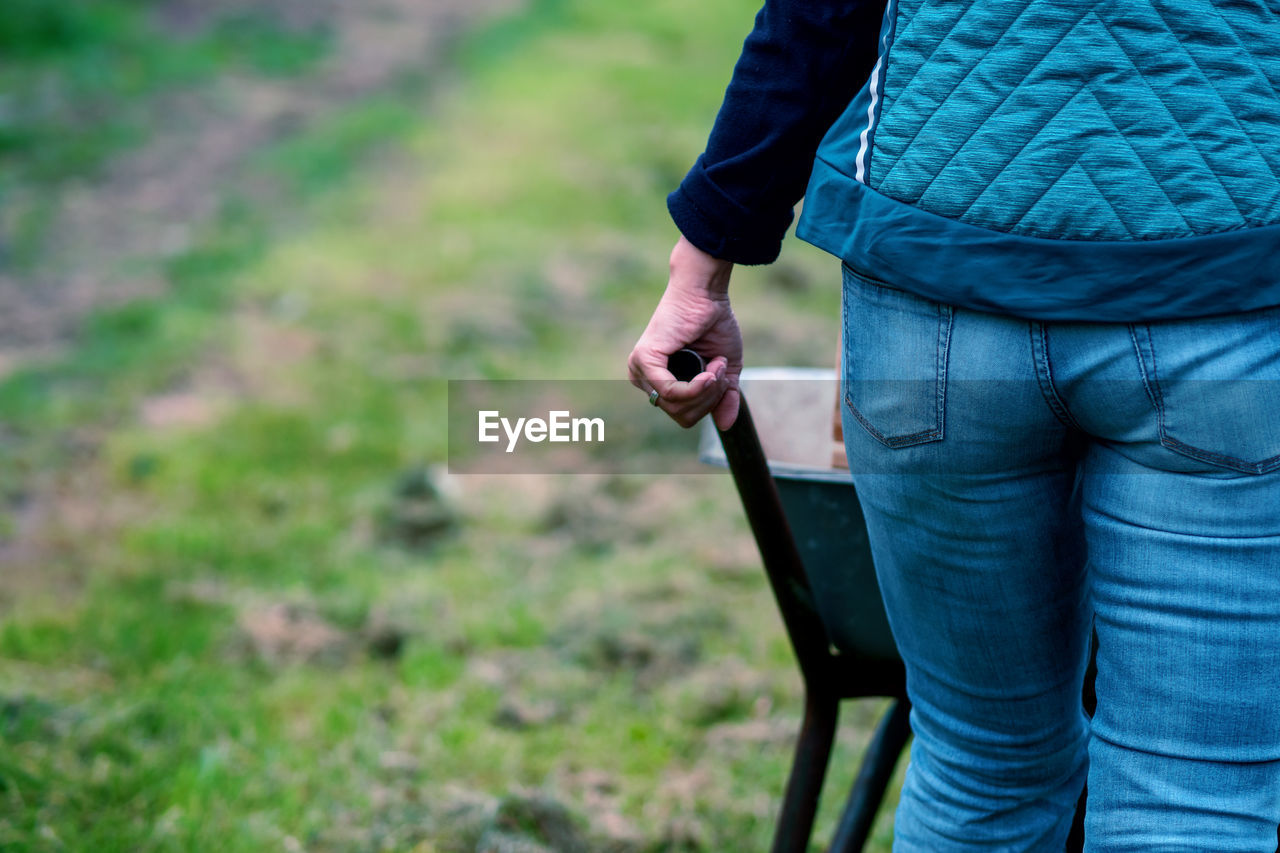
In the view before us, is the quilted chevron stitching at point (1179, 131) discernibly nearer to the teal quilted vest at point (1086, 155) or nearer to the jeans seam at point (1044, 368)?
the teal quilted vest at point (1086, 155)

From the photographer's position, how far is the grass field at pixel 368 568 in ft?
7.48

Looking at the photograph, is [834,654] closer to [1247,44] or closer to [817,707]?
[817,707]

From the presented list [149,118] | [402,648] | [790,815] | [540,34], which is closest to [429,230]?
[149,118]

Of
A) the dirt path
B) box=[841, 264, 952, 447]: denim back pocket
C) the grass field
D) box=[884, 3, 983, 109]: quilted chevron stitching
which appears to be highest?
box=[884, 3, 983, 109]: quilted chevron stitching

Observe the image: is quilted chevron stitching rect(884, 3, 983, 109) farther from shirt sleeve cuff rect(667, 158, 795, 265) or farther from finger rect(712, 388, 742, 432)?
finger rect(712, 388, 742, 432)

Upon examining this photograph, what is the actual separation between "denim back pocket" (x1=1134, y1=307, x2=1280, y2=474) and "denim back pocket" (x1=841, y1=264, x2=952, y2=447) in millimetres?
163

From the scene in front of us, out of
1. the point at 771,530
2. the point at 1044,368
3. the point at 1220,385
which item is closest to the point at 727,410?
the point at 771,530

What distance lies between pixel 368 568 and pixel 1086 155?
2629 millimetres

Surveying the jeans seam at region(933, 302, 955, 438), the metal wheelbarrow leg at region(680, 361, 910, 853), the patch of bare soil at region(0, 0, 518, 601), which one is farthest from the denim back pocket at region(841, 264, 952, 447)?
the patch of bare soil at region(0, 0, 518, 601)

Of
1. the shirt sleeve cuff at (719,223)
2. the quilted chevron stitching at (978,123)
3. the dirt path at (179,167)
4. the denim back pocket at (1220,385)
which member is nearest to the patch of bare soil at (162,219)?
the dirt path at (179,167)

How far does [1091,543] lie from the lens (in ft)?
3.57

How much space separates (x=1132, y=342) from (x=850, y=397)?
0.26 meters

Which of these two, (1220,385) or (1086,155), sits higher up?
(1086,155)

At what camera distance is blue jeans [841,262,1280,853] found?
1.00 m
